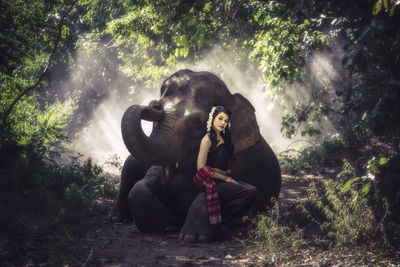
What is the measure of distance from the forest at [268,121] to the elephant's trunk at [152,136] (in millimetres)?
1053

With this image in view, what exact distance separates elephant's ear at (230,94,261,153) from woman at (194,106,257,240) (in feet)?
1.49

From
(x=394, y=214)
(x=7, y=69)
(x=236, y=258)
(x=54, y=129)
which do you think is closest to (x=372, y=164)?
(x=394, y=214)

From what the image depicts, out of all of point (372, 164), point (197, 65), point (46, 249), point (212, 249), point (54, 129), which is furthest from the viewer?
point (197, 65)

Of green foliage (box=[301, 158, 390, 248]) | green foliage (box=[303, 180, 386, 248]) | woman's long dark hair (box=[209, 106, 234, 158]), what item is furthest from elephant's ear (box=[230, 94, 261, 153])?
green foliage (box=[303, 180, 386, 248])

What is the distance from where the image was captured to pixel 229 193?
5.05 m

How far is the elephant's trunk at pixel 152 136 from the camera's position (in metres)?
4.84

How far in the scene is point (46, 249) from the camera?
3.79 meters

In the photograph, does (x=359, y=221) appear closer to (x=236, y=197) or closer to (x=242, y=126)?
(x=236, y=197)

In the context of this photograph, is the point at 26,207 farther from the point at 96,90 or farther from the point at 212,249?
the point at 96,90

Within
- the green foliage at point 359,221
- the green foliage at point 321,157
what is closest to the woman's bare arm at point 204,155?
the green foliage at point 359,221

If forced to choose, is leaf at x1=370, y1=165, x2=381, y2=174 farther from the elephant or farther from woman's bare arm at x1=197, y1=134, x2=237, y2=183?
woman's bare arm at x1=197, y1=134, x2=237, y2=183

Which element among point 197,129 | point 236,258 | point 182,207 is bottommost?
point 236,258

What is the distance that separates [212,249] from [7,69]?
3.88 m

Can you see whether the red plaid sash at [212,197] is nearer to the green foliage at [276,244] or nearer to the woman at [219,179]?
the woman at [219,179]
